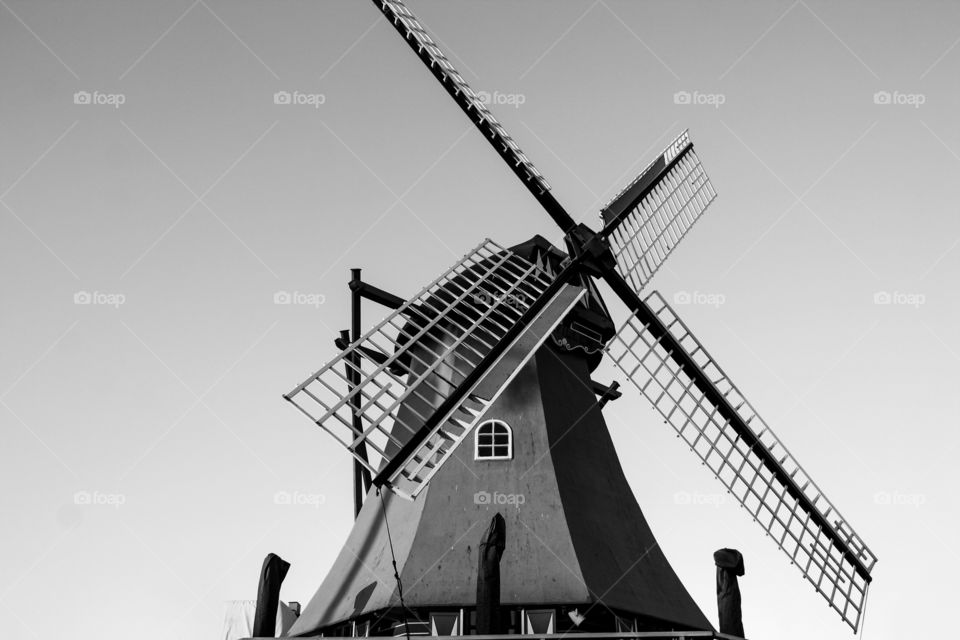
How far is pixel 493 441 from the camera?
42.6ft

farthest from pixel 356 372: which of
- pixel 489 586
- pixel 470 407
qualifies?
pixel 489 586

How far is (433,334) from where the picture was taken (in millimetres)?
14297

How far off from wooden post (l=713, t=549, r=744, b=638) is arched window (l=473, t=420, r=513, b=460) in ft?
8.98

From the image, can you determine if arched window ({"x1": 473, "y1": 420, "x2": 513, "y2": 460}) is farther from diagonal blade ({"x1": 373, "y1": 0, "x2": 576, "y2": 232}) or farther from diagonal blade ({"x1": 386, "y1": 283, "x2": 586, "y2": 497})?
diagonal blade ({"x1": 373, "y1": 0, "x2": 576, "y2": 232})

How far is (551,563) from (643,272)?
507 centimetres

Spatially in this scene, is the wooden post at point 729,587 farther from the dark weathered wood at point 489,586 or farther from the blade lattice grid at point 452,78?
the blade lattice grid at point 452,78

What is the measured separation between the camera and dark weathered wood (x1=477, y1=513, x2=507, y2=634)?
1068cm

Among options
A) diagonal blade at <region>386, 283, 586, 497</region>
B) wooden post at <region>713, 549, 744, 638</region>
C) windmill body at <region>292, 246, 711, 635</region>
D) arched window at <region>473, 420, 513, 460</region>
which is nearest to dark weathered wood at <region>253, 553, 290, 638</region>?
windmill body at <region>292, 246, 711, 635</region>

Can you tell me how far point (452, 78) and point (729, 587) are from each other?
7518mm

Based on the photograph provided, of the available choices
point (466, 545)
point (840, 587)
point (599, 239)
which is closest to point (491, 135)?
point (599, 239)

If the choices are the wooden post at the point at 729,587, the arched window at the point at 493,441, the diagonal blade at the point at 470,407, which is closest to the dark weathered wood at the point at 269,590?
the diagonal blade at the point at 470,407

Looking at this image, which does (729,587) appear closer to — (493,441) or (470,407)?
(493,441)

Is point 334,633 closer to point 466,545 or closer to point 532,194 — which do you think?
point 466,545

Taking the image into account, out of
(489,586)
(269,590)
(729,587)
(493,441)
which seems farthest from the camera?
(493,441)
